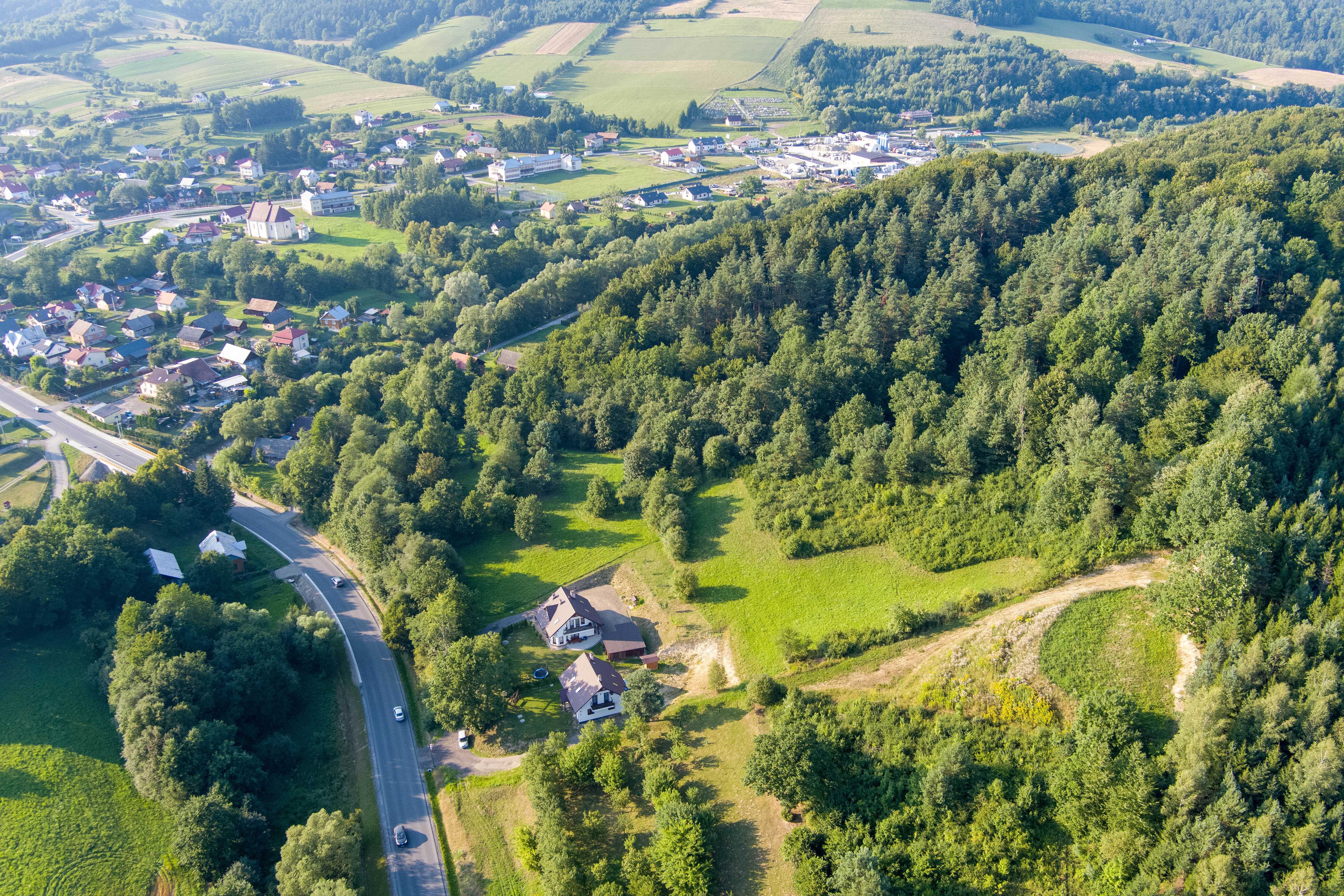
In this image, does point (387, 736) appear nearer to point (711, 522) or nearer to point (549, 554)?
point (549, 554)

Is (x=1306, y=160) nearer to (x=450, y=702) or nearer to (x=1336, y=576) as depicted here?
(x=1336, y=576)

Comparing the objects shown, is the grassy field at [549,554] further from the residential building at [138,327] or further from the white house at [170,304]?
the white house at [170,304]

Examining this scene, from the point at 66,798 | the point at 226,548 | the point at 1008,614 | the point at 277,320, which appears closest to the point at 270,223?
the point at 277,320

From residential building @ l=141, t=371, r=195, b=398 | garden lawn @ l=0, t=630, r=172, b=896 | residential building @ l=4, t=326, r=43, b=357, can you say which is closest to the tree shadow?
garden lawn @ l=0, t=630, r=172, b=896

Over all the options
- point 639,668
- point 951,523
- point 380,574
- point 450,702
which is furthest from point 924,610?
point 380,574

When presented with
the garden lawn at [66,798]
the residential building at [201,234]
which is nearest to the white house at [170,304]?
the residential building at [201,234]

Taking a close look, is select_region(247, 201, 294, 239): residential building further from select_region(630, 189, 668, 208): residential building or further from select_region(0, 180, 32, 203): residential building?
select_region(630, 189, 668, 208): residential building
